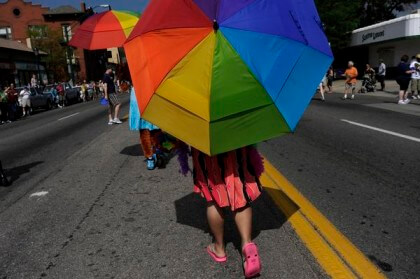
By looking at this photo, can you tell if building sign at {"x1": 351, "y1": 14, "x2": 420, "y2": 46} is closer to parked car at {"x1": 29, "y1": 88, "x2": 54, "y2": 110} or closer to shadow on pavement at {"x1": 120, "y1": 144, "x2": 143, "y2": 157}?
parked car at {"x1": 29, "y1": 88, "x2": 54, "y2": 110}

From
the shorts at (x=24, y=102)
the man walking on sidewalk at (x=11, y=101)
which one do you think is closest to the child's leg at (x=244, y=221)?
the man walking on sidewalk at (x=11, y=101)

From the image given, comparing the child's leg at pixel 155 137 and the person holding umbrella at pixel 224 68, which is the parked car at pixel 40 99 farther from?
the person holding umbrella at pixel 224 68

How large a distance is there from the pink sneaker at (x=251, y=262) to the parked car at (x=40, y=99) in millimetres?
23502

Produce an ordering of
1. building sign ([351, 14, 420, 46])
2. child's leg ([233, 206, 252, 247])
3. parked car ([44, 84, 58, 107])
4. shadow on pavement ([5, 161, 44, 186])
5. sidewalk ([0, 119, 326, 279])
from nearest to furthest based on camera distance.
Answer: child's leg ([233, 206, 252, 247]) < sidewalk ([0, 119, 326, 279]) < shadow on pavement ([5, 161, 44, 186]) < parked car ([44, 84, 58, 107]) < building sign ([351, 14, 420, 46])

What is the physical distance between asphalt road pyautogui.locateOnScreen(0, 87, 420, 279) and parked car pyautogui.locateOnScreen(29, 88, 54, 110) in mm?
17525

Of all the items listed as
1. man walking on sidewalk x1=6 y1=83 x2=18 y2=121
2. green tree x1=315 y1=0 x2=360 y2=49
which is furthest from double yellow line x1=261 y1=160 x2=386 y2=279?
green tree x1=315 y1=0 x2=360 y2=49

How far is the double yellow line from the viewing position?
3.08 m

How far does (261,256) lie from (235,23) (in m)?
1.78

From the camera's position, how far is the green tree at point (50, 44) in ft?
150

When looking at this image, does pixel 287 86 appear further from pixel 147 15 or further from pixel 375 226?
pixel 375 226

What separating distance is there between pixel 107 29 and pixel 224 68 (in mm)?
3919

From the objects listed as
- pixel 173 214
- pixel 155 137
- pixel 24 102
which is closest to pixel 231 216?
pixel 173 214

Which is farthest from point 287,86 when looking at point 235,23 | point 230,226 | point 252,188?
point 230,226

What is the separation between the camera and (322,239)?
362 cm
